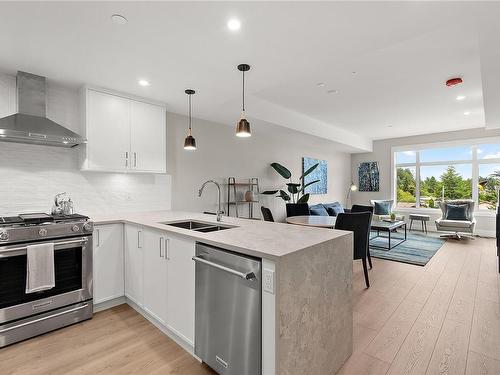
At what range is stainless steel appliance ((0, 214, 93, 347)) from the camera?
2.16 m

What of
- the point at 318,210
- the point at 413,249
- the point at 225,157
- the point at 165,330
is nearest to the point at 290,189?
the point at 318,210

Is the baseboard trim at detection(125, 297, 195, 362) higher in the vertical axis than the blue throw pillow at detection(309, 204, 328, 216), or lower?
lower

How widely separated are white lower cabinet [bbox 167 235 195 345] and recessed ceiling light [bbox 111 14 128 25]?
Answer: 1.68 metres

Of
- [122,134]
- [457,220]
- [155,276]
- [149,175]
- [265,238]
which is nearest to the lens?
[265,238]

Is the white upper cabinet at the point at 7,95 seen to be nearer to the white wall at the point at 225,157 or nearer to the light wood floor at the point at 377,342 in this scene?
the white wall at the point at 225,157

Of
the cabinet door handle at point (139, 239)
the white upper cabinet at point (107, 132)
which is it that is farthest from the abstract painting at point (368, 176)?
the cabinet door handle at point (139, 239)

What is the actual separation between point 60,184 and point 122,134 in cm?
92

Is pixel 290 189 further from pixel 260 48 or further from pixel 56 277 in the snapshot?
pixel 56 277

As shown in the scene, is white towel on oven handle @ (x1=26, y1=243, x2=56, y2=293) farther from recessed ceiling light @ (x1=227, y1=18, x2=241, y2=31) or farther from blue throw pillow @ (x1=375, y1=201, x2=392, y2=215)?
blue throw pillow @ (x1=375, y1=201, x2=392, y2=215)

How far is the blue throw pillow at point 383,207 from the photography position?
7289mm

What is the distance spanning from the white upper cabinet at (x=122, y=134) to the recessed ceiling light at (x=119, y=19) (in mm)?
1413

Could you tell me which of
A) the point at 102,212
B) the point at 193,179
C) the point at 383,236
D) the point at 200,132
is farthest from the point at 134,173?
the point at 383,236

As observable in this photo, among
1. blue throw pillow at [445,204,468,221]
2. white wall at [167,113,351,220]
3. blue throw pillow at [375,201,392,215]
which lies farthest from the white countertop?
blue throw pillow at [445,204,468,221]

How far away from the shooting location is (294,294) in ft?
4.85
